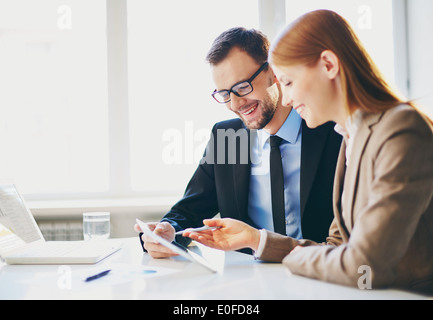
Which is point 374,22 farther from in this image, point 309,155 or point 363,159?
point 363,159

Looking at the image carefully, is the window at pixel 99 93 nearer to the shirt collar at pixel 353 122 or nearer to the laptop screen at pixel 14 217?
the laptop screen at pixel 14 217

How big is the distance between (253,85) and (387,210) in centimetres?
97

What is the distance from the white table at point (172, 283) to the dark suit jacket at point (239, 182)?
1.12 ft

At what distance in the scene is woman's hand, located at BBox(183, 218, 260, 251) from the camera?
1185 millimetres

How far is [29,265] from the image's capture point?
4.09 feet

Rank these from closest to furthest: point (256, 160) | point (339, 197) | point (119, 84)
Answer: point (339, 197)
point (256, 160)
point (119, 84)

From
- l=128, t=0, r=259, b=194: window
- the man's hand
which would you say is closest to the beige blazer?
the man's hand

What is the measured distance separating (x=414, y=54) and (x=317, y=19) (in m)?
2.06

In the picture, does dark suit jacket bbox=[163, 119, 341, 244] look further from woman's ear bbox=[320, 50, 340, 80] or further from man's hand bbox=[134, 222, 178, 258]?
woman's ear bbox=[320, 50, 340, 80]

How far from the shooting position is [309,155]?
155cm

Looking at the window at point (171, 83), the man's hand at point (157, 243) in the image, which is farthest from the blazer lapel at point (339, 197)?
the window at point (171, 83)

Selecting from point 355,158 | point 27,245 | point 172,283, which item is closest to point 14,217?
point 27,245

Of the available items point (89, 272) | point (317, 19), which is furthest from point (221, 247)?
point (317, 19)

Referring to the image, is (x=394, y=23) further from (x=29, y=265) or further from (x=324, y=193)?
(x=29, y=265)
